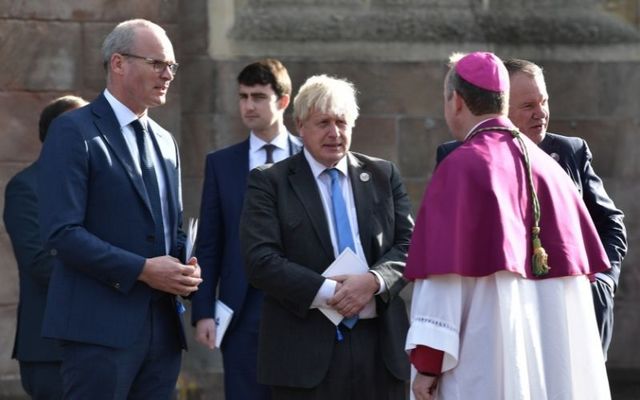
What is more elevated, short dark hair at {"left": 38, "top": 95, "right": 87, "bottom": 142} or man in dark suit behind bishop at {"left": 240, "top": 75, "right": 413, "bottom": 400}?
short dark hair at {"left": 38, "top": 95, "right": 87, "bottom": 142}

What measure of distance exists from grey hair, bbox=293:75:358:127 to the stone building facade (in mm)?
2539

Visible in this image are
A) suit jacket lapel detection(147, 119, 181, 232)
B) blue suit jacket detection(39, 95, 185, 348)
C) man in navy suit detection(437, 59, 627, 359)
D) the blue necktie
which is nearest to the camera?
blue suit jacket detection(39, 95, 185, 348)

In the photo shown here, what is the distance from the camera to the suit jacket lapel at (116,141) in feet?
18.9

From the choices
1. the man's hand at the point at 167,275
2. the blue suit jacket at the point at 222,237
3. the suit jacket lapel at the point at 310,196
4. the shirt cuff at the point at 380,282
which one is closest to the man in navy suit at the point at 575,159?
the suit jacket lapel at the point at 310,196

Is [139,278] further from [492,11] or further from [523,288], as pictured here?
[492,11]

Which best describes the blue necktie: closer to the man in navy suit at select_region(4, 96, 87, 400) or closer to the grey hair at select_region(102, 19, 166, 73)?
the grey hair at select_region(102, 19, 166, 73)

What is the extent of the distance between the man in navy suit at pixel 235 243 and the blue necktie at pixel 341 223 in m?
0.95

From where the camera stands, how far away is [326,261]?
19.2 feet

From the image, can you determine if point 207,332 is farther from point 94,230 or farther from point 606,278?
point 606,278

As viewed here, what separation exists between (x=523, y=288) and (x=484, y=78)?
0.78 metres

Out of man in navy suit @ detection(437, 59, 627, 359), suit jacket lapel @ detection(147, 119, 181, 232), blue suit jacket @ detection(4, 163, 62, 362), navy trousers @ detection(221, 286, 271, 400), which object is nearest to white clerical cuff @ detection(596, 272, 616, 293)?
man in navy suit @ detection(437, 59, 627, 359)

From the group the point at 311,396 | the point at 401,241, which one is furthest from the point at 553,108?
the point at 311,396

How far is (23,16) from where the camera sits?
27.2 ft

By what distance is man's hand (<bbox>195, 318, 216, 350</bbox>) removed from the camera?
6.75m
